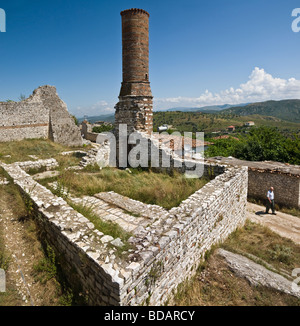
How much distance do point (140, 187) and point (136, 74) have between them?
20.3 feet

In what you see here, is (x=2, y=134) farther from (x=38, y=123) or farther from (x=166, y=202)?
(x=166, y=202)

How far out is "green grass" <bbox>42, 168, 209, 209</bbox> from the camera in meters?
6.12

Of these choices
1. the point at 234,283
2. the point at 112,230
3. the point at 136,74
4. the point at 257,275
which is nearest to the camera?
the point at 112,230

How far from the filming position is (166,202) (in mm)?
5867

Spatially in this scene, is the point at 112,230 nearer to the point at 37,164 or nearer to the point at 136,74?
the point at 37,164

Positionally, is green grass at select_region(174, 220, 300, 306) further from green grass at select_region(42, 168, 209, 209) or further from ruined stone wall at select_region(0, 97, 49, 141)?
ruined stone wall at select_region(0, 97, 49, 141)

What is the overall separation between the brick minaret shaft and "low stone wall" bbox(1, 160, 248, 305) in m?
5.86

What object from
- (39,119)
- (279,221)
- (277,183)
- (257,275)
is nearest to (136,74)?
(257,275)

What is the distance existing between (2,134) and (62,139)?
479 cm

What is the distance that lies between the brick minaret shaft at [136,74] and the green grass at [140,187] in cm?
347

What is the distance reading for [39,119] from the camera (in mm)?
18094

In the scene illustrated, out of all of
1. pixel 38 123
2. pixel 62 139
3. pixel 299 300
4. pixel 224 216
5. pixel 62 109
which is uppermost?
pixel 62 109

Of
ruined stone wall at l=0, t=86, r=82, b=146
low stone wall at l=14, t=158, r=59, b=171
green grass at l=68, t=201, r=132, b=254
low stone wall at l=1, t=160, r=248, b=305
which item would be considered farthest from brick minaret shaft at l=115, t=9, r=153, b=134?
ruined stone wall at l=0, t=86, r=82, b=146
